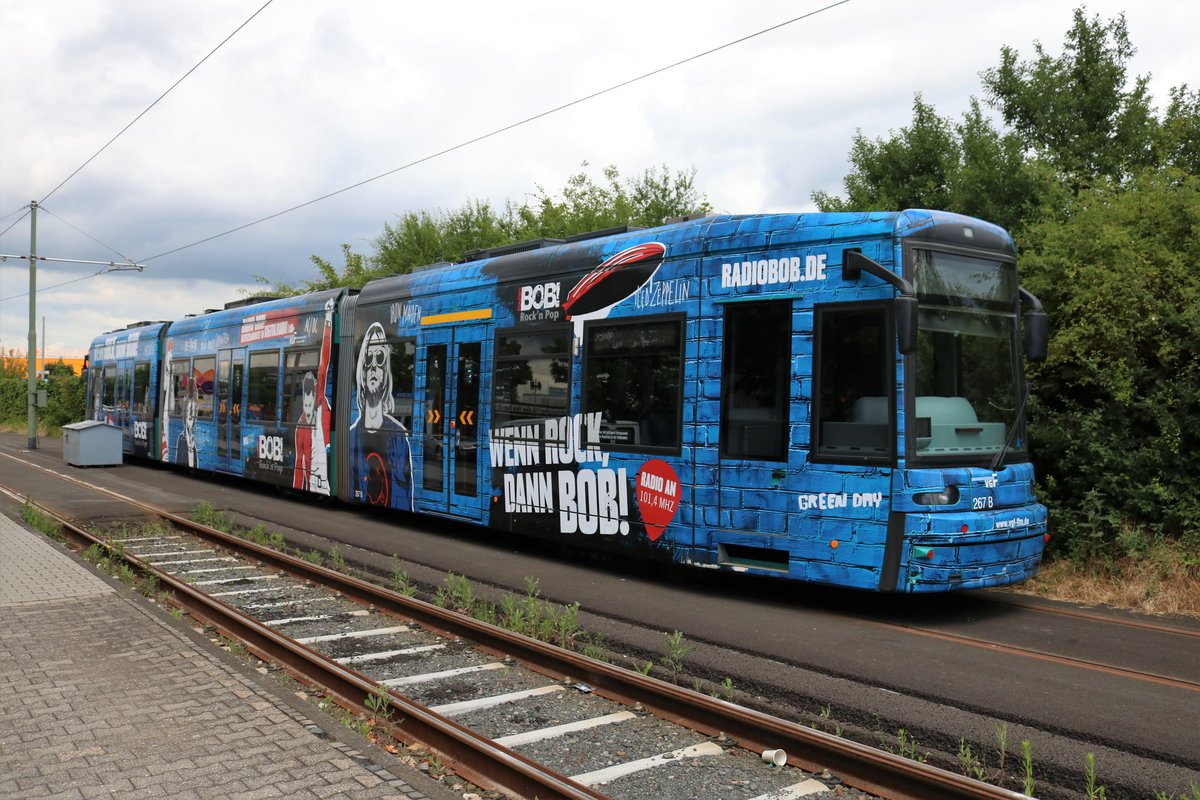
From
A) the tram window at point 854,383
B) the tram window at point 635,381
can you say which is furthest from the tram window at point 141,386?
the tram window at point 854,383

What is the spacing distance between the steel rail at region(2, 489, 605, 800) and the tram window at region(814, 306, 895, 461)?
13.2ft

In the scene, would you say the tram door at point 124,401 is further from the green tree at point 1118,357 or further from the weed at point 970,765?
the weed at point 970,765

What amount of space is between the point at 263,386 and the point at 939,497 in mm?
13121

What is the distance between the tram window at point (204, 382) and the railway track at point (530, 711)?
11.8m

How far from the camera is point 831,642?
23.8 feet

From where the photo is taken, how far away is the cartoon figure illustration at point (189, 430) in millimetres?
21016

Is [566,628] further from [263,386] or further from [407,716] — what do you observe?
[263,386]

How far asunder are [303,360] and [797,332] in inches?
402

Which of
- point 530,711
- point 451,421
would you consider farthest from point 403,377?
point 530,711

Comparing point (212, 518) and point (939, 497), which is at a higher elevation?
point (939, 497)

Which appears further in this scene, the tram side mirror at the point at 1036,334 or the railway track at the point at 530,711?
the tram side mirror at the point at 1036,334

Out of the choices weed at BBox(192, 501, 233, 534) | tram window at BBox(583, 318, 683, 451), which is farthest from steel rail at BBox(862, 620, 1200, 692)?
weed at BBox(192, 501, 233, 534)

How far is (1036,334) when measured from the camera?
26.8 ft

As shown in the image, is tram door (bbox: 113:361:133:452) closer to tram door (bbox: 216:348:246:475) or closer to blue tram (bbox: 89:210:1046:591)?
tram door (bbox: 216:348:246:475)
